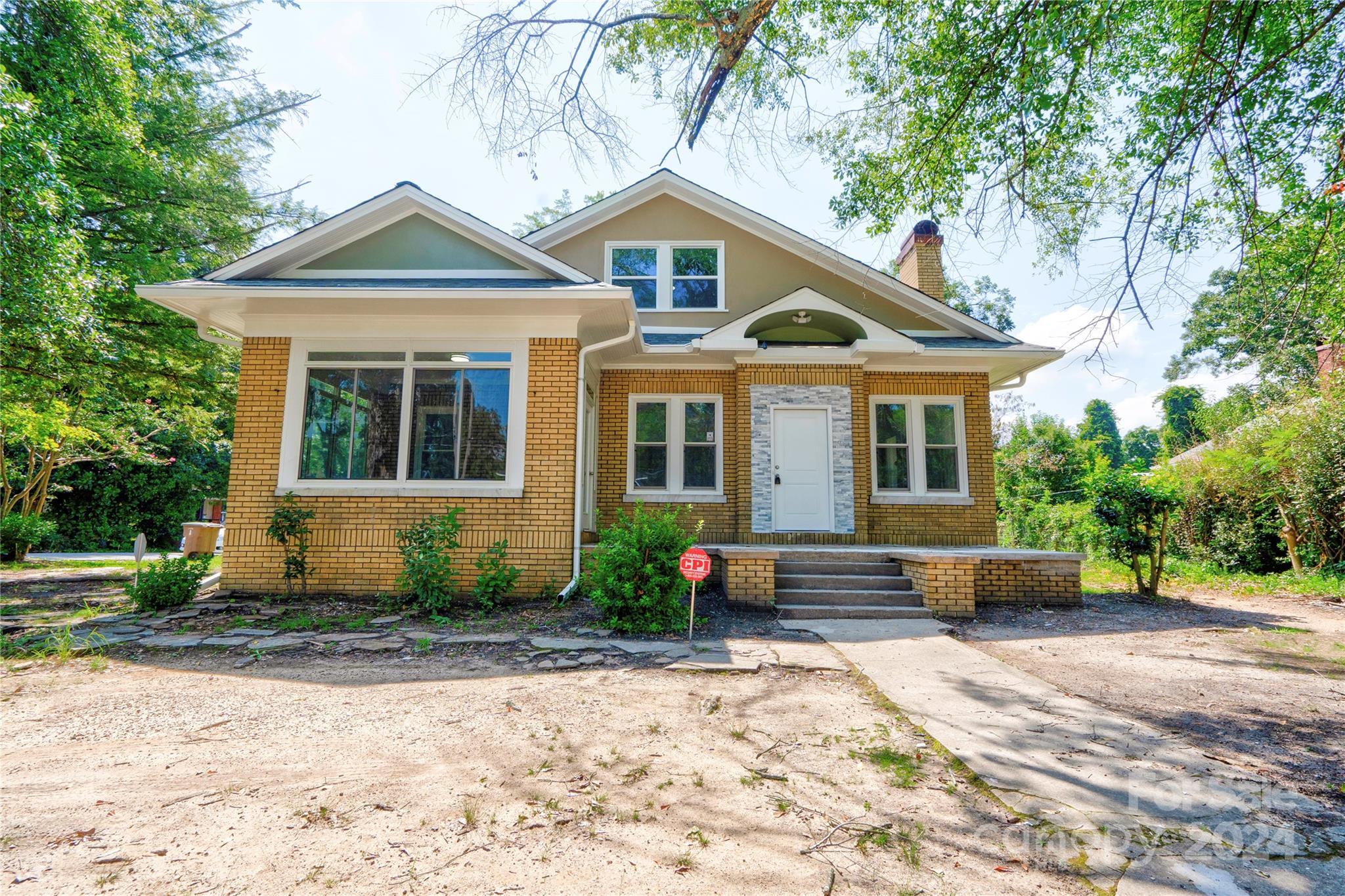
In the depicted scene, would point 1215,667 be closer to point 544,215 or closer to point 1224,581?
point 1224,581

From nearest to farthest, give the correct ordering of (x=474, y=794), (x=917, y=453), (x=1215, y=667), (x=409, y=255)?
(x=474, y=794), (x=1215, y=667), (x=409, y=255), (x=917, y=453)

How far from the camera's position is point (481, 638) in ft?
18.6

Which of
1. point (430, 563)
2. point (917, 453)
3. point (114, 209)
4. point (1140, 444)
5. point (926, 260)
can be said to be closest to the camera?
point (430, 563)

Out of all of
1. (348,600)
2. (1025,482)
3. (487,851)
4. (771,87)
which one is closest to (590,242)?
(771,87)

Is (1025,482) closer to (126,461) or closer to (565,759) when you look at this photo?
(565,759)

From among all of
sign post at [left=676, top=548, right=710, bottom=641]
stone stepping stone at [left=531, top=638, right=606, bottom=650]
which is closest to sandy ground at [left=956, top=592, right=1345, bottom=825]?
sign post at [left=676, top=548, right=710, bottom=641]

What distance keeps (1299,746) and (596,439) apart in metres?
8.44

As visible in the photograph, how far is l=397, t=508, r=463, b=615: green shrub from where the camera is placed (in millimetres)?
6594

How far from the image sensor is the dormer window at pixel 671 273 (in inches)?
437

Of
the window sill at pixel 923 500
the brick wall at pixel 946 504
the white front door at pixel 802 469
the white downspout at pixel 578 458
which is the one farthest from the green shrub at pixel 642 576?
the window sill at pixel 923 500

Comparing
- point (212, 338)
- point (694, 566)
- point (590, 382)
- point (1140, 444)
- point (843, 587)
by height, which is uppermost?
point (1140, 444)

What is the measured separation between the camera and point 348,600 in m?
7.10

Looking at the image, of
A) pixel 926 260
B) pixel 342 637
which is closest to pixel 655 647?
pixel 342 637

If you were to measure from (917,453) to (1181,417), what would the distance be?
27.7 meters
